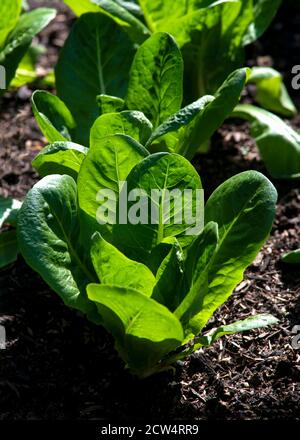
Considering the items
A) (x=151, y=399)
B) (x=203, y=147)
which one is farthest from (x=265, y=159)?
(x=151, y=399)


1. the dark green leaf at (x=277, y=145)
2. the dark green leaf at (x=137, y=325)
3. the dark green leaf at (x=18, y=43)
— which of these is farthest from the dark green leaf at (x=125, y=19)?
the dark green leaf at (x=137, y=325)

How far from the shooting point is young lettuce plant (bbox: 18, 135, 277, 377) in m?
2.37

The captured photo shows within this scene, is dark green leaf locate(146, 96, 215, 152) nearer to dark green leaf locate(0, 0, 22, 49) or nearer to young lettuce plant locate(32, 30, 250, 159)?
young lettuce plant locate(32, 30, 250, 159)

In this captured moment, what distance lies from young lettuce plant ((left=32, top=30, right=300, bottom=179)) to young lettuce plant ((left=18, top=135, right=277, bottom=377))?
20cm

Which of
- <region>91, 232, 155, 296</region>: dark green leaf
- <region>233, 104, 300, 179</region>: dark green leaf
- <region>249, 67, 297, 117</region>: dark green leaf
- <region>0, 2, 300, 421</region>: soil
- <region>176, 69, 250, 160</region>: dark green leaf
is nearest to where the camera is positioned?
<region>91, 232, 155, 296</region>: dark green leaf

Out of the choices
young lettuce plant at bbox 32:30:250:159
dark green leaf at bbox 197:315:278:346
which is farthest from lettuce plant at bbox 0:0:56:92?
dark green leaf at bbox 197:315:278:346

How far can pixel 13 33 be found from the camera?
321 centimetres

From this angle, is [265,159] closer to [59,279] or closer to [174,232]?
[174,232]

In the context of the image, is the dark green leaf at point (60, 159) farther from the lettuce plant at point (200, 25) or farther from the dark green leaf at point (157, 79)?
the lettuce plant at point (200, 25)

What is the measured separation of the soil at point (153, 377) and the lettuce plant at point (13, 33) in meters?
0.76

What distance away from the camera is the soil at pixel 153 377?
251 centimetres

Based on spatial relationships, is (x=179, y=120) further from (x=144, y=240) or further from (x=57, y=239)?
(x=57, y=239)

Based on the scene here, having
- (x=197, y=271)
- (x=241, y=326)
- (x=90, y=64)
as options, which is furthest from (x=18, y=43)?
(x=241, y=326)

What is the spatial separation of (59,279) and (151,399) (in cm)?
48
